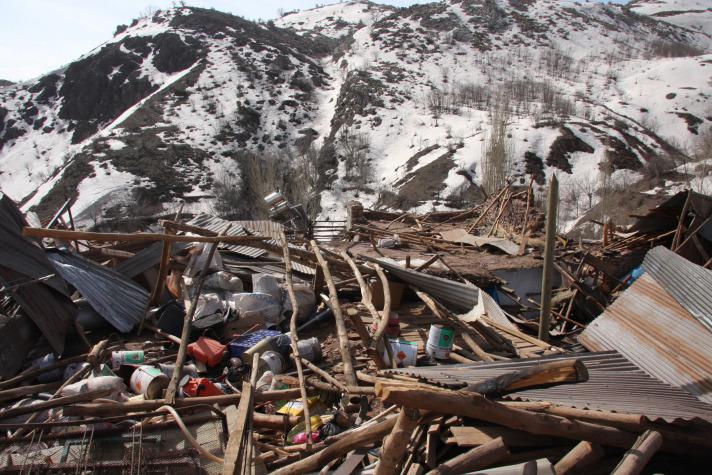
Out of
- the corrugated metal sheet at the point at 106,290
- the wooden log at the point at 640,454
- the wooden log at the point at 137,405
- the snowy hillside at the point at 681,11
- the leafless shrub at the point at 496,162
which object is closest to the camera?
the wooden log at the point at 640,454

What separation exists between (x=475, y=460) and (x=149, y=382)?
8.32 feet

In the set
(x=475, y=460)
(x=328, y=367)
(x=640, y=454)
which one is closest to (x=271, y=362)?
(x=328, y=367)

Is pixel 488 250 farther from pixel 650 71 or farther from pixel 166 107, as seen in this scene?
→ pixel 650 71

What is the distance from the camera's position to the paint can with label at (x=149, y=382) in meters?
3.54

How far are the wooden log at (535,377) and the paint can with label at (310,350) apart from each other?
2193 mm

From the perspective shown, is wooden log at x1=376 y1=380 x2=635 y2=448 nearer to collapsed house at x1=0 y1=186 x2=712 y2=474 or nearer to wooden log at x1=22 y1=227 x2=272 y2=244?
collapsed house at x1=0 y1=186 x2=712 y2=474

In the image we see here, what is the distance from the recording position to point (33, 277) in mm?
4414

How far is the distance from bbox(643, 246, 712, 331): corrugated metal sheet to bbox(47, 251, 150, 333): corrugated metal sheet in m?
4.99

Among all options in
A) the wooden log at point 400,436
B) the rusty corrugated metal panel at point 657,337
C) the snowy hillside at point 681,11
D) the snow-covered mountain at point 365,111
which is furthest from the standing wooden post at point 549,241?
the snowy hillside at point 681,11

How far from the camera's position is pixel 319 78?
4775cm

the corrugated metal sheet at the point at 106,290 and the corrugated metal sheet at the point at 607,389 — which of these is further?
the corrugated metal sheet at the point at 106,290

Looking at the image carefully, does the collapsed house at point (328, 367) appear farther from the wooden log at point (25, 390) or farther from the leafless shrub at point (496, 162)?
the leafless shrub at point (496, 162)

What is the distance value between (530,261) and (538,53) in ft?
153

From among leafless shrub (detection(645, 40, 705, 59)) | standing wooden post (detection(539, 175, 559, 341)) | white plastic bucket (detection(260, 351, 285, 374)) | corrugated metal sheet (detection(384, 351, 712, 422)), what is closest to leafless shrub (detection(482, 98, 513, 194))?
standing wooden post (detection(539, 175, 559, 341))
